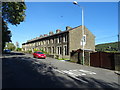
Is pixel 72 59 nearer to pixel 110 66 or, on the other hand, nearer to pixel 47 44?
pixel 110 66

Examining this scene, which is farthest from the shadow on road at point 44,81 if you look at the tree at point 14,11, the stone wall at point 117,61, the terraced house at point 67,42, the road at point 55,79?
the terraced house at point 67,42

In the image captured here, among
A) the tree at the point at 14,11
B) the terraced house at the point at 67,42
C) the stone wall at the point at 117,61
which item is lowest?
the stone wall at the point at 117,61

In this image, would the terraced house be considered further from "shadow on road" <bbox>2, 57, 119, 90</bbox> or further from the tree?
"shadow on road" <bbox>2, 57, 119, 90</bbox>

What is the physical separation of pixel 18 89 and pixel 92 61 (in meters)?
12.6

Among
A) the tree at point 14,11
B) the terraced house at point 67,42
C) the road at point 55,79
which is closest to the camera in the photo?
the road at point 55,79

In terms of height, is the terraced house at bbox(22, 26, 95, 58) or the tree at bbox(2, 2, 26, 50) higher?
the tree at bbox(2, 2, 26, 50)

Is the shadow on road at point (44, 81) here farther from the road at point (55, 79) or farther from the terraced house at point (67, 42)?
the terraced house at point (67, 42)

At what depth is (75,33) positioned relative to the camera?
108 ft

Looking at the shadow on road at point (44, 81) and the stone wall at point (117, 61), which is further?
the stone wall at point (117, 61)

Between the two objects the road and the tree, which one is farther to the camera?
the tree

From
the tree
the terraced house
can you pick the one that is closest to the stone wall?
the tree

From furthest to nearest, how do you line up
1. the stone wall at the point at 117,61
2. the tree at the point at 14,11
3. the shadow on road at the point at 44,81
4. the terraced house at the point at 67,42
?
the terraced house at the point at 67,42
the tree at the point at 14,11
the stone wall at the point at 117,61
the shadow on road at the point at 44,81

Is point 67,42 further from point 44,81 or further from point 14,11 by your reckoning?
point 44,81

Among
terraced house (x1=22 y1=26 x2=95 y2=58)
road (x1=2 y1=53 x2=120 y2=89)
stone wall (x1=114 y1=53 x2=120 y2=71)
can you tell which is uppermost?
terraced house (x1=22 y1=26 x2=95 y2=58)
